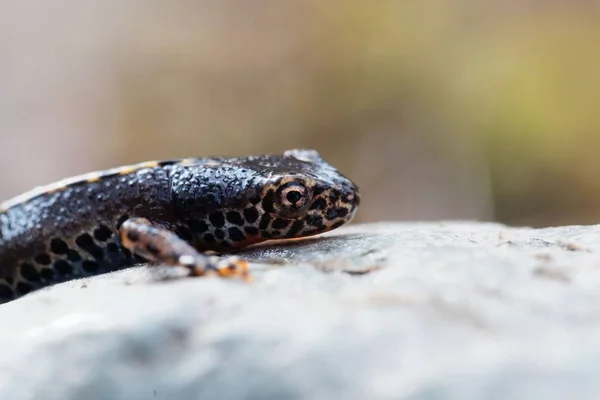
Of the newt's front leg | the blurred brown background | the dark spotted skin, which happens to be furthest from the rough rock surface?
the blurred brown background

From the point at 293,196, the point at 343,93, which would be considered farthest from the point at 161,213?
the point at 343,93

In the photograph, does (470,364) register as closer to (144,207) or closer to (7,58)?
(144,207)

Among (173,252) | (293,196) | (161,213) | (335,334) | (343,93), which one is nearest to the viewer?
(335,334)

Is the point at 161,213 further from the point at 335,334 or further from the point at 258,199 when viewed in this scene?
the point at 335,334

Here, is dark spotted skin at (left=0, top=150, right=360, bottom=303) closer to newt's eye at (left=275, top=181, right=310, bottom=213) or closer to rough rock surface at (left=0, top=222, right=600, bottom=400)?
newt's eye at (left=275, top=181, right=310, bottom=213)

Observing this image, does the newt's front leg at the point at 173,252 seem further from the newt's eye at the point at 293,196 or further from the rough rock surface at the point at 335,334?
the newt's eye at the point at 293,196

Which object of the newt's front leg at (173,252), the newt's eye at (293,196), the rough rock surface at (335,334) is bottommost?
the rough rock surface at (335,334)

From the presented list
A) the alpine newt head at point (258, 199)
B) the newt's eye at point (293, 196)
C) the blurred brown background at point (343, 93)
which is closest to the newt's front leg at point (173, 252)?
the alpine newt head at point (258, 199)
